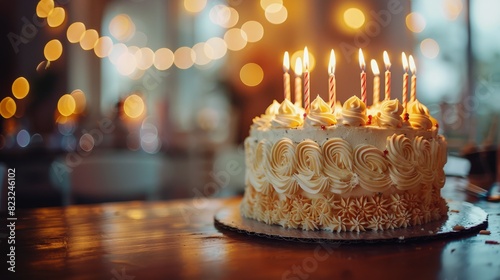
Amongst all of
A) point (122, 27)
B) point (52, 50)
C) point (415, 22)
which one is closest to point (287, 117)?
point (415, 22)

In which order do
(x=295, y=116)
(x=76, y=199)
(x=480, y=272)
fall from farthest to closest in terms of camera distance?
1. (x=76, y=199)
2. (x=295, y=116)
3. (x=480, y=272)

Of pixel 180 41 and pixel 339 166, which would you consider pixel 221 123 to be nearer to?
pixel 180 41

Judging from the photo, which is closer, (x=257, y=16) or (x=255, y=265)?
(x=255, y=265)

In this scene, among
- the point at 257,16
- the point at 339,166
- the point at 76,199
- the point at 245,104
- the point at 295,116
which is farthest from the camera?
the point at 257,16

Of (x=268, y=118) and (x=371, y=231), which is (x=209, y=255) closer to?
(x=371, y=231)

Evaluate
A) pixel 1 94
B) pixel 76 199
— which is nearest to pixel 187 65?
pixel 1 94

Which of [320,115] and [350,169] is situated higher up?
[320,115]

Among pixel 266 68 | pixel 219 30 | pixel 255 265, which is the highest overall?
pixel 219 30

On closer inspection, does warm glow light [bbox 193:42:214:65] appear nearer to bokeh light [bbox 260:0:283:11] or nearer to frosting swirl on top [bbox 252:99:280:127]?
bokeh light [bbox 260:0:283:11]
